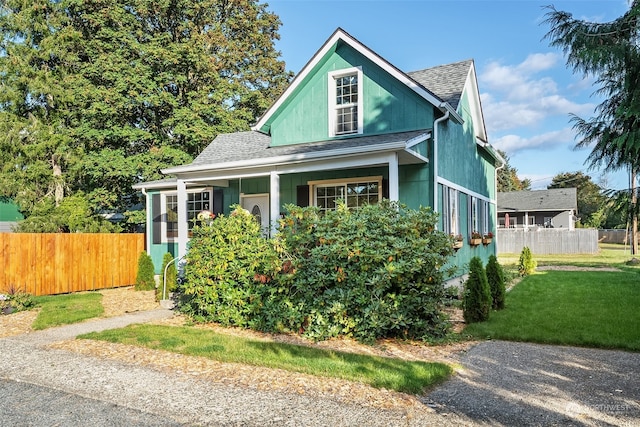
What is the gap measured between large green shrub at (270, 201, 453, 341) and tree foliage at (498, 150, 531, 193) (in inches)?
2088

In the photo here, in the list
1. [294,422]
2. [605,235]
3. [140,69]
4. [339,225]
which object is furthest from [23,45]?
[605,235]

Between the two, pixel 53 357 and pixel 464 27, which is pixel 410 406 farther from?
pixel 464 27

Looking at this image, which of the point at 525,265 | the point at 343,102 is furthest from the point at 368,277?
the point at 525,265

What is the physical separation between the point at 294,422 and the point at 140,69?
66.1ft

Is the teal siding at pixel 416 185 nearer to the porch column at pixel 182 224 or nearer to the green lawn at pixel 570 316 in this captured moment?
the green lawn at pixel 570 316

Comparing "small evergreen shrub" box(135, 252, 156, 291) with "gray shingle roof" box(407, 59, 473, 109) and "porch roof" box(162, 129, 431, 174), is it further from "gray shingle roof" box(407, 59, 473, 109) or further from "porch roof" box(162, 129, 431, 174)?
"gray shingle roof" box(407, 59, 473, 109)

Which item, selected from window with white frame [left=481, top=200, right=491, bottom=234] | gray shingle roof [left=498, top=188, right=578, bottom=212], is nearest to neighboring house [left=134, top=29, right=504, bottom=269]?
window with white frame [left=481, top=200, right=491, bottom=234]

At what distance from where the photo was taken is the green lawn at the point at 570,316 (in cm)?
643

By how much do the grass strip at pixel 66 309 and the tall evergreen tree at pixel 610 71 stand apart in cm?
959

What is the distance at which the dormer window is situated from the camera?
11492 mm

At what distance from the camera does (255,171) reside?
10.7 meters

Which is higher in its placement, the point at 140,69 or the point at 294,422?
the point at 140,69

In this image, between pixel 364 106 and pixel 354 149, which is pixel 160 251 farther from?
pixel 354 149

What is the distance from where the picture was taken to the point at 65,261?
1289 centimetres
